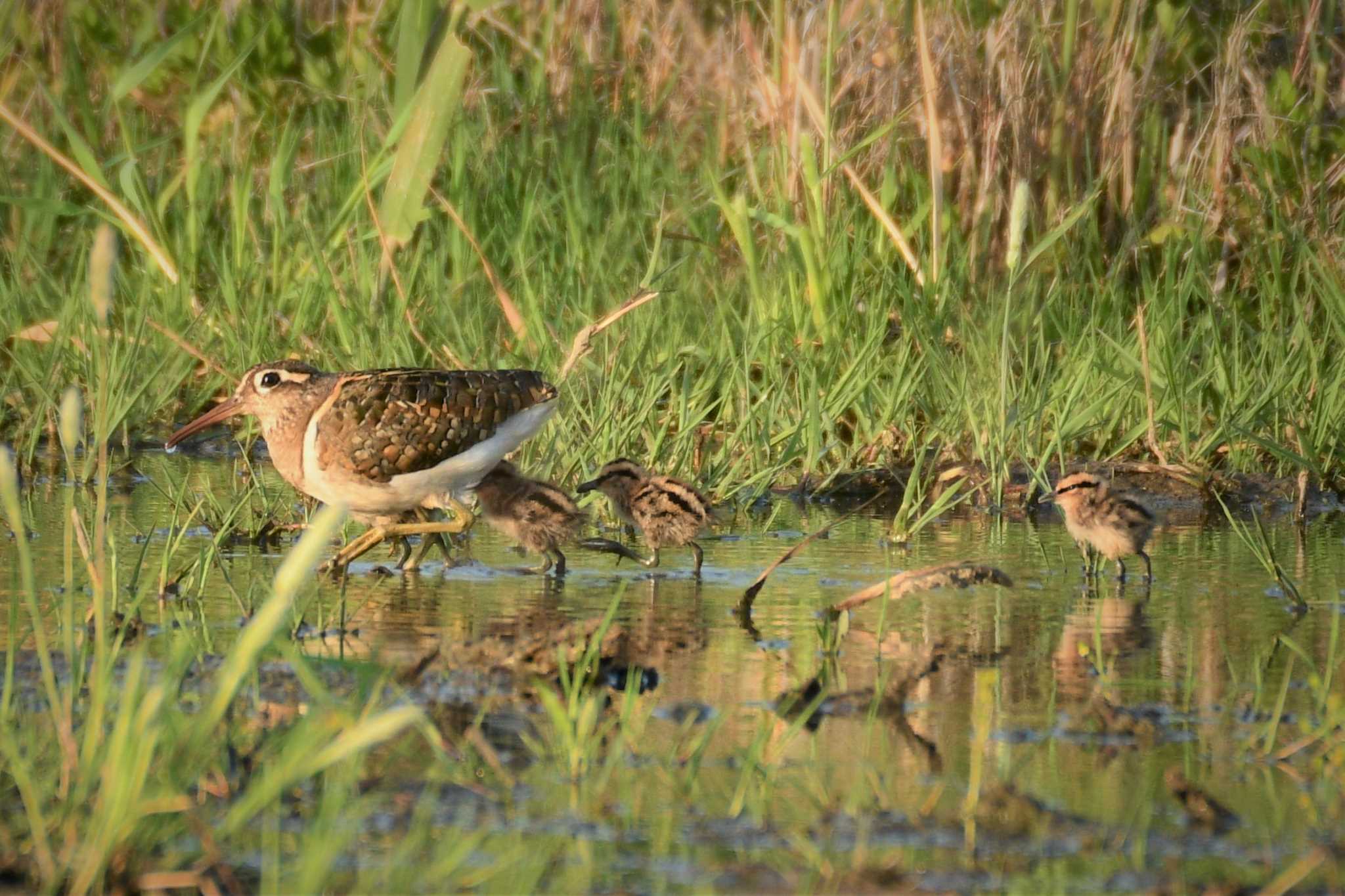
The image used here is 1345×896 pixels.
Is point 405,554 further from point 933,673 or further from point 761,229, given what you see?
point 761,229

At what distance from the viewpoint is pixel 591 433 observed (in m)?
7.83

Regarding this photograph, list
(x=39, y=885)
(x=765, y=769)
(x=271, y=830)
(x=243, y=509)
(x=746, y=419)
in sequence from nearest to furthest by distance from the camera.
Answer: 1. (x=39, y=885)
2. (x=271, y=830)
3. (x=765, y=769)
4. (x=243, y=509)
5. (x=746, y=419)

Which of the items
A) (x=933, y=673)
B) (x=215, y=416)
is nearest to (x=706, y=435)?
(x=215, y=416)

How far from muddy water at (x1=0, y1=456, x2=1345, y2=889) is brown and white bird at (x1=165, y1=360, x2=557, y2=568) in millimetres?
250

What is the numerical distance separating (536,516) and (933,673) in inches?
81.4

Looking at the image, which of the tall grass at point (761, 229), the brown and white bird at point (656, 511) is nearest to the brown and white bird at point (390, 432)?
the brown and white bird at point (656, 511)

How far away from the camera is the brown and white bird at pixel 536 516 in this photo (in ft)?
22.2

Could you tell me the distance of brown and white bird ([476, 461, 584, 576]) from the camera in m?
6.78

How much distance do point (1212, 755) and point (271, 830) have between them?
191 centimetres

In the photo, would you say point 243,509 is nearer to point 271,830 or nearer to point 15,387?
point 15,387

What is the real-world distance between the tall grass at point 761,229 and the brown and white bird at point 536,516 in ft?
2.84

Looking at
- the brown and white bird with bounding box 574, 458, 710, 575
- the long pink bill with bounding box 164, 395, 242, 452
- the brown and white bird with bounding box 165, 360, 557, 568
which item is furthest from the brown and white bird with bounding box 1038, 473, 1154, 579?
the long pink bill with bounding box 164, 395, 242, 452

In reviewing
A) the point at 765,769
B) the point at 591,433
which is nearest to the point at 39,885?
the point at 765,769

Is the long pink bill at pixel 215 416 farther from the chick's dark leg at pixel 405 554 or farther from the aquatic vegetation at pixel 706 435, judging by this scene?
the chick's dark leg at pixel 405 554
